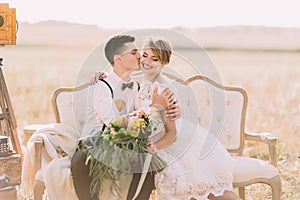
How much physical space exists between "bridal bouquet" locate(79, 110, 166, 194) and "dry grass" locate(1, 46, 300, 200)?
157 centimetres

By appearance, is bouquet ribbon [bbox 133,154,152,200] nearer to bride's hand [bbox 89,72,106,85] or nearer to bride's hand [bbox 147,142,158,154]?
bride's hand [bbox 147,142,158,154]

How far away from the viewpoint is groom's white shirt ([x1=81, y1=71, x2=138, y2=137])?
3.44 meters

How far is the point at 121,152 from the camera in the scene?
3258 millimetres

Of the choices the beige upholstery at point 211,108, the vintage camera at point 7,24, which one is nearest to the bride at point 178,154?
the beige upholstery at point 211,108

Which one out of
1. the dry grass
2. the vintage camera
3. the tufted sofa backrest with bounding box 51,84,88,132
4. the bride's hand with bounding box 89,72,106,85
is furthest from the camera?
the dry grass

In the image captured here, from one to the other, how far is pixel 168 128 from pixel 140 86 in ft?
1.05

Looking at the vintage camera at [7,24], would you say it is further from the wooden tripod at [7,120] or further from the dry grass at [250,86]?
the dry grass at [250,86]

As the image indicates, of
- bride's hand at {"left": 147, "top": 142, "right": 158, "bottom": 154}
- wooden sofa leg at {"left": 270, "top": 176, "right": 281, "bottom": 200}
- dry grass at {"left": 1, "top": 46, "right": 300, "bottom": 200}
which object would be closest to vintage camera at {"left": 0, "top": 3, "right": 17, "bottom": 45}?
bride's hand at {"left": 147, "top": 142, "right": 158, "bottom": 154}

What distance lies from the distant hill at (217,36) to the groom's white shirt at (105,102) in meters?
11.7

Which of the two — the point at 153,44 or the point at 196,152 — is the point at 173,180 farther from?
the point at 153,44

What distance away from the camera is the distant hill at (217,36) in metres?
15.7

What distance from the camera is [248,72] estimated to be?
13.5 metres

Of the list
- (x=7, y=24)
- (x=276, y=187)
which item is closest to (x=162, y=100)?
(x=276, y=187)

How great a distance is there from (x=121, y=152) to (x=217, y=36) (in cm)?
1323
